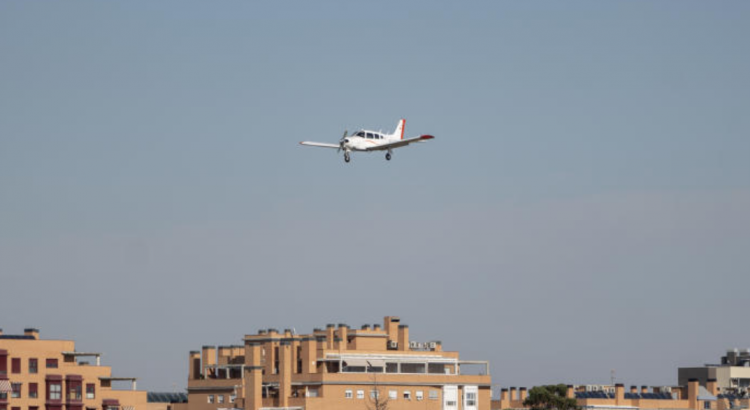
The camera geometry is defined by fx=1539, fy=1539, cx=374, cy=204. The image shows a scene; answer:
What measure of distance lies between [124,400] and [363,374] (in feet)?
110

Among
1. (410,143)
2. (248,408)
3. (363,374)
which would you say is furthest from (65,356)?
(410,143)

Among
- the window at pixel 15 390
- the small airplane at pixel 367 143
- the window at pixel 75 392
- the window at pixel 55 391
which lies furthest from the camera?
the window at pixel 75 392

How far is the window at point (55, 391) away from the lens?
173 meters

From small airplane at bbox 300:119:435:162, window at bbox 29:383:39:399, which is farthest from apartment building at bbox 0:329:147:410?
small airplane at bbox 300:119:435:162

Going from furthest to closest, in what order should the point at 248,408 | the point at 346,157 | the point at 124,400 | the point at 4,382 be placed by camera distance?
the point at 248,408
the point at 124,400
the point at 4,382
the point at 346,157

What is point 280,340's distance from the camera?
19962cm

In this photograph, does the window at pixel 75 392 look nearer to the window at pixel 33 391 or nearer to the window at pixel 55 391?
the window at pixel 55 391

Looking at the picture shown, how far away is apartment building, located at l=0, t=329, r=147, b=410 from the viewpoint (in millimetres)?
169750

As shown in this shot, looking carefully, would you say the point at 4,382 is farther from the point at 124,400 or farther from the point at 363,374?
the point at 363,374

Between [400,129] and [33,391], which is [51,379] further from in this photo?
[400,129]

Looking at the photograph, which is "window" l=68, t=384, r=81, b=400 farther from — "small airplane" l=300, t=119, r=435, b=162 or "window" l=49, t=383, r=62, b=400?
"small airplane" l=300, t=119, r=435, b=162

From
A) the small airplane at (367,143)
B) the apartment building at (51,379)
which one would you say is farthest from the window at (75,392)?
the small airplane at (367,143)

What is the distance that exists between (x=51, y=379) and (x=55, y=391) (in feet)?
5.20

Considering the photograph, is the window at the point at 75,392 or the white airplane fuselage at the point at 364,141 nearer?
the white airplane fuselage at the point at 364,141
